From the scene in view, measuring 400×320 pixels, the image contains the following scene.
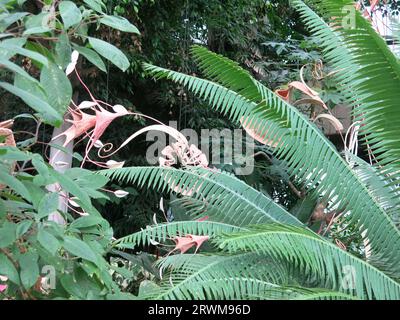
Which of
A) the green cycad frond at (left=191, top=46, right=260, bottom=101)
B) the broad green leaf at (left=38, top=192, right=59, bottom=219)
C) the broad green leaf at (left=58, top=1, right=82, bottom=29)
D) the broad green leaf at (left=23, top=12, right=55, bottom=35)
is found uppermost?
the broad green leaf at (left=58, top=1, right=82, bottom=29)

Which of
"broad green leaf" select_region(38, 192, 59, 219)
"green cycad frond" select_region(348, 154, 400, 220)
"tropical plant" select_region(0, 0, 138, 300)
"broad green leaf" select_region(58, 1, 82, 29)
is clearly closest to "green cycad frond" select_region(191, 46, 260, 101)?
"green cycad frond" select_region(348, 154, 400, 220)

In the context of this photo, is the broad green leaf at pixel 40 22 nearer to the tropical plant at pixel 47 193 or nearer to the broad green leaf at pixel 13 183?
the tropical plant at pixel 47 193

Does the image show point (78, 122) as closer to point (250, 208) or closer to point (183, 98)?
point (250, 208)

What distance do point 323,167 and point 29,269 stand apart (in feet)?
5.19

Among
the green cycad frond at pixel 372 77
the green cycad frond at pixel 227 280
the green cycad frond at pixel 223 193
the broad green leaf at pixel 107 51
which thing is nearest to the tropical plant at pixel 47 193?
the broad green leaf at pixel 107 51

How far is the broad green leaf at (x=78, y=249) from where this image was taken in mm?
1061

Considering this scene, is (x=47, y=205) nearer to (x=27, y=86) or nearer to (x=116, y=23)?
(x=27, y=86)

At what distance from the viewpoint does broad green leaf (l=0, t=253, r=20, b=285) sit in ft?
3.39

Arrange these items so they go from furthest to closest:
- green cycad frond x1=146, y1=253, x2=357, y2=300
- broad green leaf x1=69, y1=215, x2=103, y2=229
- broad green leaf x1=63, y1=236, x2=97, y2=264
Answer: green cycad frond x1=146, y1=253, x2=357, y2=300 < broad green leaf x1=69, y1=215, x2=103, y2=229 < broad green leaf x1=63, y1=236, x2=97, y2=264

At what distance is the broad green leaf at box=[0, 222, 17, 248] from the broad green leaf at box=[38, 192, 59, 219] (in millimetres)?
58

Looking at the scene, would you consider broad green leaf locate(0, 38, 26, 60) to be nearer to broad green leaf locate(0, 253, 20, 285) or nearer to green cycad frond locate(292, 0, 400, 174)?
broad green leaf locate(0, 253, 20, 285)

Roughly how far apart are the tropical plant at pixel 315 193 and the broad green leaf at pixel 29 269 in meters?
0.59

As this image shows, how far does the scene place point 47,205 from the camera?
1.05m
